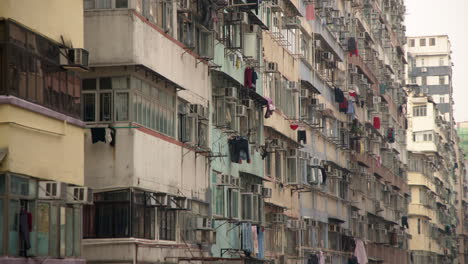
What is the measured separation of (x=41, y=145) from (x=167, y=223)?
6.99 metres

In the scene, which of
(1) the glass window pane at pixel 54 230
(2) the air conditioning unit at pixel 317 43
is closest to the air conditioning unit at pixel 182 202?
(1) the glass window pane at pixel 54 230

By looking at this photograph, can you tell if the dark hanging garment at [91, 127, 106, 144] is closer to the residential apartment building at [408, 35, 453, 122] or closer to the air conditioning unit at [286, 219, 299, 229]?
the air conditioning unit at [286, 219, 299, 229]

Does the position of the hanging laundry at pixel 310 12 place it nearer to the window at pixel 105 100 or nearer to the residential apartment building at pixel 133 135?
the residential apartment building at pixel 133 135

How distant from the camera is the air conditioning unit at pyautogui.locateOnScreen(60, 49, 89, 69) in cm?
2377

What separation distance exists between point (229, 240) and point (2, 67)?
1483 centimetres

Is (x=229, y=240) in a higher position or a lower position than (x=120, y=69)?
lower

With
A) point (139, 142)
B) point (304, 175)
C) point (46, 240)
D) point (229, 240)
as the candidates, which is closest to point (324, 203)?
point (304, 175)

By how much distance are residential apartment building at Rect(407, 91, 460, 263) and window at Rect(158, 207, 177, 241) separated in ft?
205

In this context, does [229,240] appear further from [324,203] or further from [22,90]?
[324,203]

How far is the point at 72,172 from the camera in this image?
78.4 feet

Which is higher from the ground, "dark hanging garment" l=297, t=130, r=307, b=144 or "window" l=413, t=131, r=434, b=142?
"window" l=413, t=131, r=434, b=142

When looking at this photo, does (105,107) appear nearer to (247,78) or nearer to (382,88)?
(247,78)

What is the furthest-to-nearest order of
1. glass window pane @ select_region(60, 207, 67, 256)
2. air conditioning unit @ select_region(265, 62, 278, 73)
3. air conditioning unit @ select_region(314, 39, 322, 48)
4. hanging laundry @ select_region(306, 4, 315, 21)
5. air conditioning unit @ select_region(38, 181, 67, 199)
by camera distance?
1. air conditioning unit @ select_region(314, 39, 322, 48)
2. hanging laundry @ select_region(306, 4, 315, 21)
3. air conditioning unit @ select_region(265, 62, 278, 73)
4. glass window pane @ select_region(60, 207, 67, 256)
5. air conditioning unit @ select_region(38, 181, 67, 199)

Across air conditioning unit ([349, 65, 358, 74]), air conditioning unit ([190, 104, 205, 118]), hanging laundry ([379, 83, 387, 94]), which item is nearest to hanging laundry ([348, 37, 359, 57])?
air conditioning unit ([349, 65, 358, 74])
